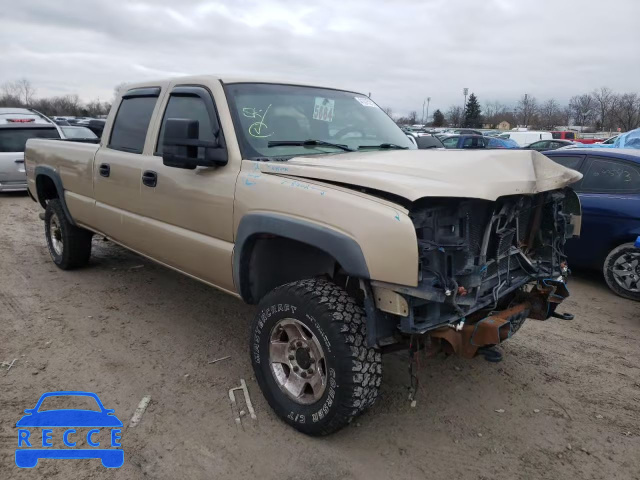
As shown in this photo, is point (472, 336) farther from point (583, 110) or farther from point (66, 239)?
point (583, 110)

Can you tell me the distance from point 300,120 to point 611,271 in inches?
168

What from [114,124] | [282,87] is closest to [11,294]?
[114,124]

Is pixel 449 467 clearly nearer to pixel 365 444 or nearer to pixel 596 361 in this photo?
pixel 365 444

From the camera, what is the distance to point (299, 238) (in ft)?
9.31

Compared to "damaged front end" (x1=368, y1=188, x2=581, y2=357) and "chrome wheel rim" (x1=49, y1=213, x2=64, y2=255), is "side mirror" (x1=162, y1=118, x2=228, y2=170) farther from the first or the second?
"chrome wheel rim" (x1=49, y1=213, x2=64, y2=255)

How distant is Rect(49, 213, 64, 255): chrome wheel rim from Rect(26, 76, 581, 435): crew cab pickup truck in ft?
6.73

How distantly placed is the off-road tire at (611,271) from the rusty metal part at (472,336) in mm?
3649

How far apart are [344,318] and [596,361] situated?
8.39ft

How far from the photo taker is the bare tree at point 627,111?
47.2 m

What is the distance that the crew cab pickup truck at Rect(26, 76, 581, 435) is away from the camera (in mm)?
2564

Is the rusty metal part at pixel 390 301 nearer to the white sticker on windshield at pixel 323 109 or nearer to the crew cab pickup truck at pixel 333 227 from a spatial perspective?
the crew cab pickup truck at pixel 333 227

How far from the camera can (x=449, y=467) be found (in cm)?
279

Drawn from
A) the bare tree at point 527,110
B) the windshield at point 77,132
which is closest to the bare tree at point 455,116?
the bare tree at point 527,110

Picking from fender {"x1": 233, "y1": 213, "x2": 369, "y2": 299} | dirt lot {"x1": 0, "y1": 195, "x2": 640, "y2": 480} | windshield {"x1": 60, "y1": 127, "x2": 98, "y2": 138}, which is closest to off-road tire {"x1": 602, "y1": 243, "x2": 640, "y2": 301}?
dirt lot {"x1": 0, "y1": 195, "x2": 640, "y2": 480}
